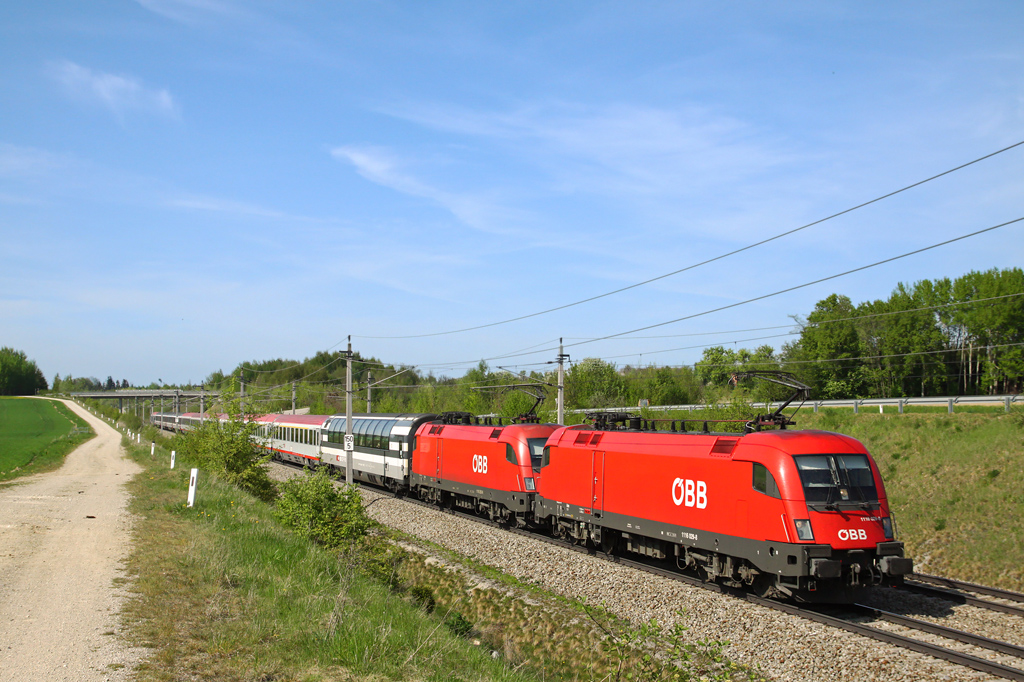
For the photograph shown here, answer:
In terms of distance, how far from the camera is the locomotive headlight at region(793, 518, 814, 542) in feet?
39.0

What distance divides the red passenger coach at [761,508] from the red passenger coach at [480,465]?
473cm

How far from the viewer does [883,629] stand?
37.5 feet

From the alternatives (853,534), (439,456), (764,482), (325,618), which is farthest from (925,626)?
(439,456)

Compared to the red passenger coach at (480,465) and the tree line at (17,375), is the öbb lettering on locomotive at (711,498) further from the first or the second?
the tree line at (17,375)

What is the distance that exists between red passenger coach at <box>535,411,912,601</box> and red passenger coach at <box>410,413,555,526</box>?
4725mm

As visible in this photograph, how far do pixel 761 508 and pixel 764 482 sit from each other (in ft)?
1.53

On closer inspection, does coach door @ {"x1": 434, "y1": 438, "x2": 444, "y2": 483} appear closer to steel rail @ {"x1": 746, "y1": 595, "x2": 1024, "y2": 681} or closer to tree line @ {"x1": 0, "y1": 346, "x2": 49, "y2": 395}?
steel rail @ {"x1": 746, "y1": 595, "x2": 1024, "y2": 681}

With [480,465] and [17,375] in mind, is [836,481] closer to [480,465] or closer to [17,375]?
[480,465]

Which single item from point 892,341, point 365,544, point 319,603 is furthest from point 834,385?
point 319,603

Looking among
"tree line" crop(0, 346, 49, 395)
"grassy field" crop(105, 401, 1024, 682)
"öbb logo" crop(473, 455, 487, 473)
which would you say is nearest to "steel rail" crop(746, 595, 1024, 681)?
"grassy field" crop(105, 401, 1024, 682)

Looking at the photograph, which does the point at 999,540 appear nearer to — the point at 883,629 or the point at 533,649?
the point at 883,629

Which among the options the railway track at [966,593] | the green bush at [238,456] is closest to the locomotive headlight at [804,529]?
the railway track at [966,593]

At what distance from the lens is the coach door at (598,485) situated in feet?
57.0

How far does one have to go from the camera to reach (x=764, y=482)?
12.7m
